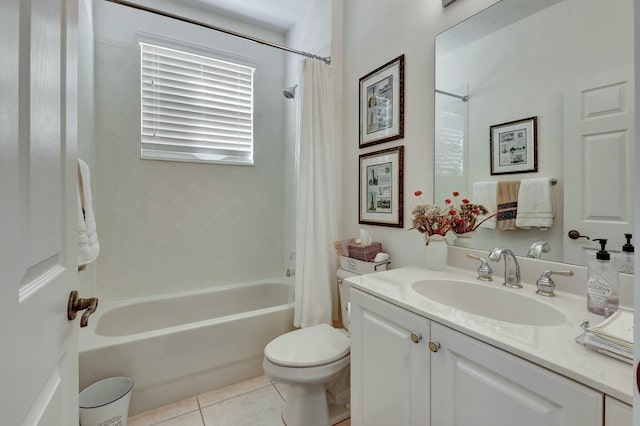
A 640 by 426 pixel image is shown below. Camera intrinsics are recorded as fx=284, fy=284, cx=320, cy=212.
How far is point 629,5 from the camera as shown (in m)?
0.91

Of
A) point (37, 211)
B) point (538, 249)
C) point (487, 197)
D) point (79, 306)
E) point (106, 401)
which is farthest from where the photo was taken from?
point (106, 401)

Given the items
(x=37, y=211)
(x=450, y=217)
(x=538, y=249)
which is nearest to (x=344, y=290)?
(x=450, y=217)

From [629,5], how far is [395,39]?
1.06 meters

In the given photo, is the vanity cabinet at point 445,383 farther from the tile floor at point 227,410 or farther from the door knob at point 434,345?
the tile floor at point 227,410

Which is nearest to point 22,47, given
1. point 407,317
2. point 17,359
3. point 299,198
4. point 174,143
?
point 17,359

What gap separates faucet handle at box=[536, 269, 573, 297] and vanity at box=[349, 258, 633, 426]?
3 centimetres

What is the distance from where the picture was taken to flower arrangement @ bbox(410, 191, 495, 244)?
4.45 ft

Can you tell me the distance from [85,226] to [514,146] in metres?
1.82

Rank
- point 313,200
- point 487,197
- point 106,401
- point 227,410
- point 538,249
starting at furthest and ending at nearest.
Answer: point 313,200 → point 227,410 → point 106,401 → point 487,197 → point 538,249

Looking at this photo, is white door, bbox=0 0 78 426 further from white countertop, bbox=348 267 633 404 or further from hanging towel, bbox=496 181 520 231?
hanging towel, bbox=496 181 520 231

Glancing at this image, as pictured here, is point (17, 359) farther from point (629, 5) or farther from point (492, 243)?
point (629, 5)

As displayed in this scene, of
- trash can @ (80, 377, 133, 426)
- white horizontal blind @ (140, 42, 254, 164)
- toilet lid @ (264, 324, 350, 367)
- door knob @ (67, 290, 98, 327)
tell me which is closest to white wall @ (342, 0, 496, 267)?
toilet lid @ (264, 324, 350, 367)

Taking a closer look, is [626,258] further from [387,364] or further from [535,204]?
[387,364]

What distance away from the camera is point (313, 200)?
1977 mm
